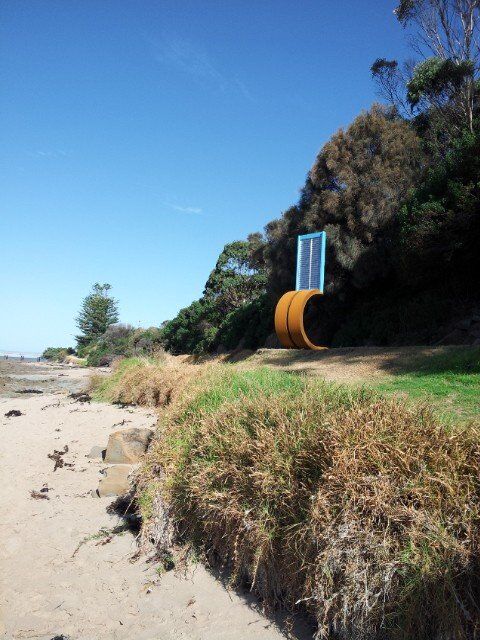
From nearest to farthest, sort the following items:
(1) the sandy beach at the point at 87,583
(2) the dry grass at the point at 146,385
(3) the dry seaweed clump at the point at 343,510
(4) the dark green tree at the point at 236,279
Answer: (3) the dry seaweed clump at the point at 343,510 → (1) the sandy beach at the point at 87,583 → (2) the dry grass at the point at 146,385 → (4) the dark green tree at the point at 236,279

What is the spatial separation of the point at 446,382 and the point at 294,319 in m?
6.99

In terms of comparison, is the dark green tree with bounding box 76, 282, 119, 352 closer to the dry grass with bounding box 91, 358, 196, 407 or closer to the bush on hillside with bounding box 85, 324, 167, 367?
the bush on hillside with bounding box 85, 324, 167, 367

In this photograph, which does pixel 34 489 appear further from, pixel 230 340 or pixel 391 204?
pixel 230 340

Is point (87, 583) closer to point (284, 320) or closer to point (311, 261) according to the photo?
point (284, 320)

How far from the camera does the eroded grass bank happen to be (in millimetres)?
2645

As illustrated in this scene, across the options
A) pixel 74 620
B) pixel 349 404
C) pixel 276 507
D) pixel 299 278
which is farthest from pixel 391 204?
pixel 74 620

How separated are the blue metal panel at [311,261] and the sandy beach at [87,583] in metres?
9.98

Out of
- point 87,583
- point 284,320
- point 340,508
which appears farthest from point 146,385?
point 340,508

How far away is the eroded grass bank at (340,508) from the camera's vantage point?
264 cm

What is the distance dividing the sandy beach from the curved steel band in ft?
28.0

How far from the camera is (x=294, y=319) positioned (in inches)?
554

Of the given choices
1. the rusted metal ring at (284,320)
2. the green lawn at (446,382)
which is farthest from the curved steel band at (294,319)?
the green lawn at (446,382)

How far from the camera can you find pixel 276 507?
3471 millimetres

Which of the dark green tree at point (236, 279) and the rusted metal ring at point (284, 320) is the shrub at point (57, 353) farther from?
the rusted metal ring at point (284, 320)
